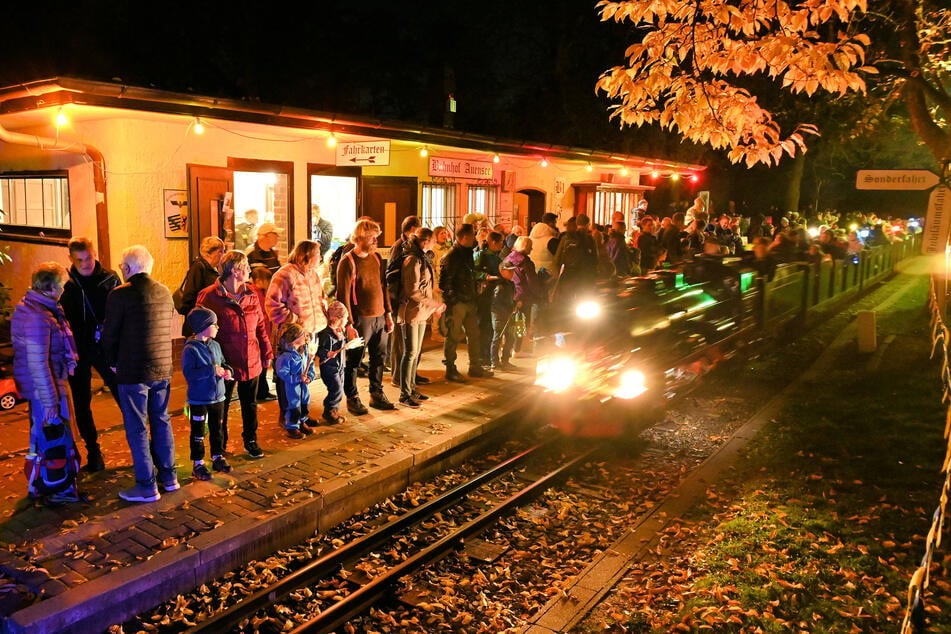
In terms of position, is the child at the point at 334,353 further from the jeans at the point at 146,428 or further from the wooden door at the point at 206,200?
the wooden door at the point at 206,200

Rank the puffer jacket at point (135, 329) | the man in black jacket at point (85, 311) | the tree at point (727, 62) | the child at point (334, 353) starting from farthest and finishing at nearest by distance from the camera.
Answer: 1. the child at point (334, 353)
2. the tree at point (727, 62)
3. the man in black jacket at point (85, 311)
4. the puffer jacket at point (135, 329)

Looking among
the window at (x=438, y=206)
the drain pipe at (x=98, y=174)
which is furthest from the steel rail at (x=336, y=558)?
the window at (x=438, y=206)

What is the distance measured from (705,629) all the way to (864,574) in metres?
1.57

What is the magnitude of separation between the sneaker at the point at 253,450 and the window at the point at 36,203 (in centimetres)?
598

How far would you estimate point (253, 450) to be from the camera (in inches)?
291

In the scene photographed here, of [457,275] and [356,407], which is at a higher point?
[457,275]

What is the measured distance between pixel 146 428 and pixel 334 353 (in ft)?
7.74

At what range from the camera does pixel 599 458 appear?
880 centimetres

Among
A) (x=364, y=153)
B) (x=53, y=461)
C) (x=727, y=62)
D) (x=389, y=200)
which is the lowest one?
(x=53, y=461)

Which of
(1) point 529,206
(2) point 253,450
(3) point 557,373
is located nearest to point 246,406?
(2) point 253,450

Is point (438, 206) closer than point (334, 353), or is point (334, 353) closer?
point (334, 353)

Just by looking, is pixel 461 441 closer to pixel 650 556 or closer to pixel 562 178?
pixel 650 556

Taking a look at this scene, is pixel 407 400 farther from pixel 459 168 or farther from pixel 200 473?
pixel 459 168

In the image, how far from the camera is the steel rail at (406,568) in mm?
5211
